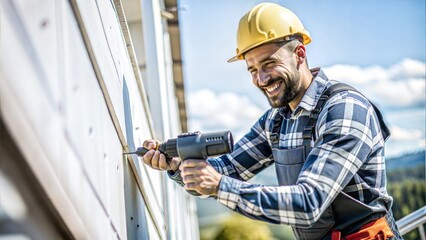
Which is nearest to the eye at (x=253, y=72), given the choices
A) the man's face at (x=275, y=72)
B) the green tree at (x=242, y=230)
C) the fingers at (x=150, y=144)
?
the man's face at (x=275, y=72)

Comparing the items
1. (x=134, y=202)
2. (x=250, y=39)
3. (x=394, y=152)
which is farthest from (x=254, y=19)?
(x=394, y=152)

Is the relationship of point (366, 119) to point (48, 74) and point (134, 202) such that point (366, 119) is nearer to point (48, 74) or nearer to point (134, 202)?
point (134, 202)

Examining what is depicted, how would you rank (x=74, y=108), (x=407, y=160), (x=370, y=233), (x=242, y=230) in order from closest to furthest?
(x=74, y=108) < (x=370, y=233) < (x=407, y=160) < (x=242, y=230)

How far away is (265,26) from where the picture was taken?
190 centimetres

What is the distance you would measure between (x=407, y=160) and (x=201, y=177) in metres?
7.26

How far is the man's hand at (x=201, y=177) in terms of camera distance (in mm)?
1529

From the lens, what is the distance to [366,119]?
1.69m

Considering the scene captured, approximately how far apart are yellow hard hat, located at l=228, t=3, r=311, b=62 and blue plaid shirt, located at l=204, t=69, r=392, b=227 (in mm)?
228

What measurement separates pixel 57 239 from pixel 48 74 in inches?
Answer: 13.3

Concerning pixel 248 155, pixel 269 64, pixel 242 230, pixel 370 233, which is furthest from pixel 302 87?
pixel 242 230

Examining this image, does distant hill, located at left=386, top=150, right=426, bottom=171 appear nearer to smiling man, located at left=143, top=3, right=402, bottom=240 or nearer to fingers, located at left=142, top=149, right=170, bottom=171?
smiling man, located at left=143, top=3, right=402, bottom=240

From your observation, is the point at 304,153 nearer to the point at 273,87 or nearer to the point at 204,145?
the point at 273,87

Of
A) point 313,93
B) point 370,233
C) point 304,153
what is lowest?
point 370,233

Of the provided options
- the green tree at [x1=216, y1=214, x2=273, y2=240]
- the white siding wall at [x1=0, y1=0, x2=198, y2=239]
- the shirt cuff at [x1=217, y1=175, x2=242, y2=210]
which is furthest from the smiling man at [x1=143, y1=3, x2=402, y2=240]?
the green tree at [x1=216, y1=214, x2=273, y2=240]
